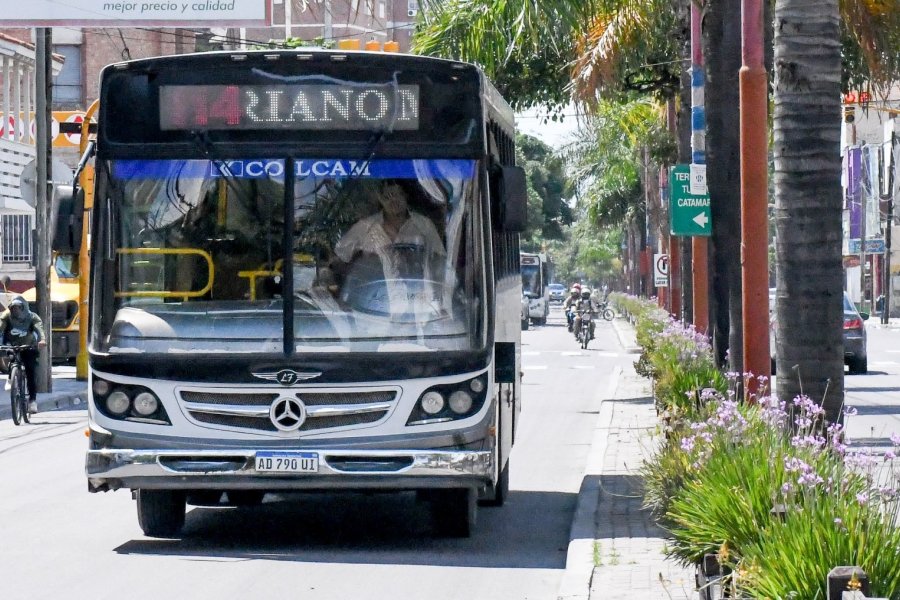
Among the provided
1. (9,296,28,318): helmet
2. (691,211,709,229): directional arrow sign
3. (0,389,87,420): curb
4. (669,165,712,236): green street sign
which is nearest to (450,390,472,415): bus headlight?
(669,165,712,236): green street sign

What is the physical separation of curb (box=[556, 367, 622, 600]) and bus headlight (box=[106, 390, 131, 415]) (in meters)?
2.82

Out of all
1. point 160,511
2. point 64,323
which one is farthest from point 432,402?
point 64,323

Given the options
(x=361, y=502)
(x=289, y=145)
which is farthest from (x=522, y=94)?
(x=289, y=145)

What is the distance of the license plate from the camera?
988 centimetres

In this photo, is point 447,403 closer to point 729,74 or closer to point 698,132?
point 729,74

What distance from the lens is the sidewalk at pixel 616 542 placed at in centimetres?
827

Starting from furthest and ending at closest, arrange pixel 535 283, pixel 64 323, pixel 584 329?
pixel 535 283 → pixel 584 329 → pixel 64 323

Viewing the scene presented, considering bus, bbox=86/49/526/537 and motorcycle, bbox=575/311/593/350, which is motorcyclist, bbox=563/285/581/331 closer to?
motorcycle, bbox=575/311/593/350

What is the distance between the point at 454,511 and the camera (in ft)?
35.1

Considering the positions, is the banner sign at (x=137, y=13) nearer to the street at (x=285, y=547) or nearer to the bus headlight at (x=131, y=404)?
the street at (x=285, y=547)

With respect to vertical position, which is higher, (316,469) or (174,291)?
(174,291)

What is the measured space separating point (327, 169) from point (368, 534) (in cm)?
259

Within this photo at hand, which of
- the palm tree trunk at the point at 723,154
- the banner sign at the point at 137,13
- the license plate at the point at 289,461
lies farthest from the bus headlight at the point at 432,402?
the banner sign at the point at 137,13

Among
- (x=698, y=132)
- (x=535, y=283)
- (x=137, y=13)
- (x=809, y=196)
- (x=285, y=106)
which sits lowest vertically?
(x=535, y=283)
